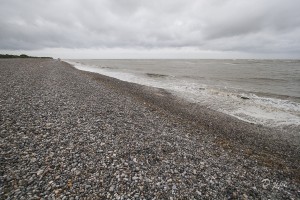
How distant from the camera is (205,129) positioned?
12.0 metres

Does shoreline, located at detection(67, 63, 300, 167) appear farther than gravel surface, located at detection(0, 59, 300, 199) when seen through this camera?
Yes

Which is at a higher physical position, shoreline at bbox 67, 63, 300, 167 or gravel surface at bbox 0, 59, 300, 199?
gravel surface at bbox 0, 59, 300, 199

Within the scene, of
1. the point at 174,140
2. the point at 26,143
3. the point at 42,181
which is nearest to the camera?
the point at 42,181

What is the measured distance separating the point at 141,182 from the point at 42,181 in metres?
3.18

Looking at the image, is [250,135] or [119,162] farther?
[250,135]

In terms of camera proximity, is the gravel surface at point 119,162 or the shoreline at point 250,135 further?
the shoreline at point 250,135

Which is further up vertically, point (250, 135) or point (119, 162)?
point (119, 162)

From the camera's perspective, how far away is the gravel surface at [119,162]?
559 centimetres

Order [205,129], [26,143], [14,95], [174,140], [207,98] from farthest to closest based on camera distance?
1. [207,98]
2. [14,95]
3. [205,129]
4. [174,140]
5. [26,143]

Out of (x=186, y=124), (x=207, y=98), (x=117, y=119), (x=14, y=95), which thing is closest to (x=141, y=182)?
(x=117, y=119)

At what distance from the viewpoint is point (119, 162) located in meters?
6.94

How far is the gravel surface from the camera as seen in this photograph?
5590 millimetres

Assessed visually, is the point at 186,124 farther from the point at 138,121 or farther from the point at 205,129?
the point at 138,121

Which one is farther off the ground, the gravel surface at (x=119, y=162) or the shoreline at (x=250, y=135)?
the gravel surface at (x=119, y=162)
